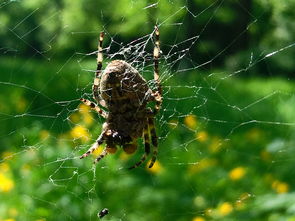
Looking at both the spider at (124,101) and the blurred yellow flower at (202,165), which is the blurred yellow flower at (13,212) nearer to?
the spider at (124,101)

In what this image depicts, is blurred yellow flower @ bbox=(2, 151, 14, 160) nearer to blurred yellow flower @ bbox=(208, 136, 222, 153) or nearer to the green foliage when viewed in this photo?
the green foliage

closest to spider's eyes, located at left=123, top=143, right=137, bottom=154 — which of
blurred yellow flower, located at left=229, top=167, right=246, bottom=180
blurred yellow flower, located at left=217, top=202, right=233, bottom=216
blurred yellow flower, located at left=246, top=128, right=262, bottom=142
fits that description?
blurred yellow flower, located at left=217, top=202, right=233, bottom=216

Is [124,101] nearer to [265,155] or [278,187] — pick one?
[278,187]

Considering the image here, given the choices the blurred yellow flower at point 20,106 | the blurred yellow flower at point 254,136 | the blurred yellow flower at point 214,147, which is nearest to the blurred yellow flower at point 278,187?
A: the blurred yellow flower at point 214,147

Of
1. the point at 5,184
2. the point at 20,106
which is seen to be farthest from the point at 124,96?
the point at 20,106

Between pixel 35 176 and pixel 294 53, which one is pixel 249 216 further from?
pixel 294 53

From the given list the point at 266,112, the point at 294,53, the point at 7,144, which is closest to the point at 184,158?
the point at 7,144
